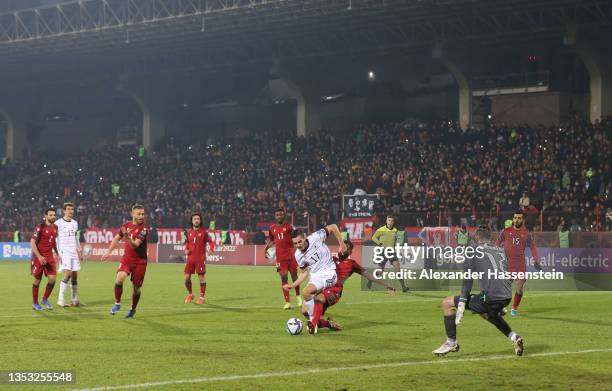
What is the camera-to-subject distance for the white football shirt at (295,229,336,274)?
56.5 ft

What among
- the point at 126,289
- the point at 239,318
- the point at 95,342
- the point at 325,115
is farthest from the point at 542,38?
the point at 95,342

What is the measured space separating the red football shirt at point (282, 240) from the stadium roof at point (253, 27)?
2594 cm

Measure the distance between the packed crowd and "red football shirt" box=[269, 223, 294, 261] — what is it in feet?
55.0

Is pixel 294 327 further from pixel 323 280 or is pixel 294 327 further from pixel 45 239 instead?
pixel 45 239

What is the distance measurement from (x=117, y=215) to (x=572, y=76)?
2590 centimetres

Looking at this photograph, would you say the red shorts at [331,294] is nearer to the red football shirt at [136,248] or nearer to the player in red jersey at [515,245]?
the red football shirt at [136,248]

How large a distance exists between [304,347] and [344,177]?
1486 inches

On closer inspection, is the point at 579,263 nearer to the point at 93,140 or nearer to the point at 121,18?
the point at 121,18

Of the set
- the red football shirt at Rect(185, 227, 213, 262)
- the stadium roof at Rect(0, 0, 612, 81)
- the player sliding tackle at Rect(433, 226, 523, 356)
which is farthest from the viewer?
the stadium roof at Rect(0, 0, 612, 81)

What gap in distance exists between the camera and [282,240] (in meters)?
23.1

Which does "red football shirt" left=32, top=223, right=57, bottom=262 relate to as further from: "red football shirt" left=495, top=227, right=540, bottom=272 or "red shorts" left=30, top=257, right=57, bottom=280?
"red football shirt" left=495, top=227, right=540, bottom=272

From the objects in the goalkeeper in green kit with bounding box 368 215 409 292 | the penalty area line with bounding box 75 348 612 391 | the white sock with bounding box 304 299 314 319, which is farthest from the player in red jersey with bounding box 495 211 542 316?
the goalkeeper in green kit with bounding box 368 215 409 292

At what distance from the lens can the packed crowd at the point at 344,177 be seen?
42.8 m

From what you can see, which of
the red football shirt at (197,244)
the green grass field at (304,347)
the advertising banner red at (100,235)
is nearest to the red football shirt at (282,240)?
the green grass field at (304,347)
